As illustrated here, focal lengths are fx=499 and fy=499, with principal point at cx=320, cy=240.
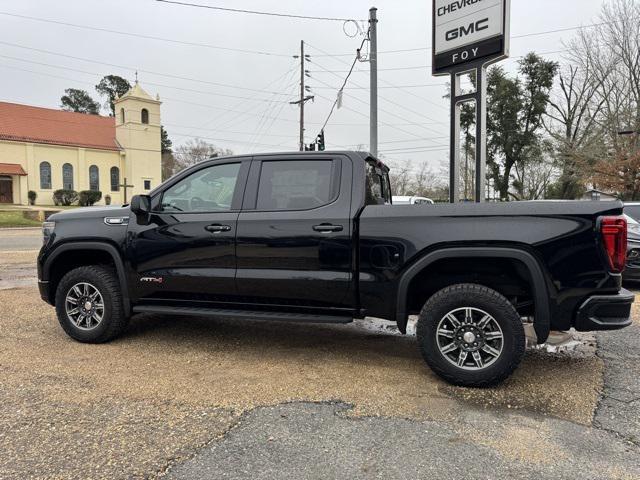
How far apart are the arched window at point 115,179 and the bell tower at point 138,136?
1.31ft

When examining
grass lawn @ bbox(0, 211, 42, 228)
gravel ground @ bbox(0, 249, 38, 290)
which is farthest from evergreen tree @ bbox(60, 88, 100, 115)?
gravel ground @ bbox(0, 249, 38, 290)

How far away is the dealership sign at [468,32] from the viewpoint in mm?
6684

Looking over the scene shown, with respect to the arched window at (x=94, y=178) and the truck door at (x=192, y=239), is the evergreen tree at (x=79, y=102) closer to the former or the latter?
the arched window at (x=94, y=178)

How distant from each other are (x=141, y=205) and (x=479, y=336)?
3256 millimetres

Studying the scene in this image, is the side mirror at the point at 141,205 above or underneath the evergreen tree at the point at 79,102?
underneath

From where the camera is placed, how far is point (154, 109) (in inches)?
2067

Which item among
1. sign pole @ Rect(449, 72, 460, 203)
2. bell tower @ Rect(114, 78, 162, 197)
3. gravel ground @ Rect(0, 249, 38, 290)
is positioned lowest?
gravel ground @ Rect(0, 249, 38, 290)

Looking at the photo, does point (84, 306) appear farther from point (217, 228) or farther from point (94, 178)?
point (94, 178)

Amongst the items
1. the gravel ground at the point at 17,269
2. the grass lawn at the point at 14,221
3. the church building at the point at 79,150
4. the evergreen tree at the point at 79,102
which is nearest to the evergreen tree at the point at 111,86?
the evergreen tree at the point at 79,102

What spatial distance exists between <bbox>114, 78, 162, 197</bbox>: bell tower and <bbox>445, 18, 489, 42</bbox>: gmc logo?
48.5m

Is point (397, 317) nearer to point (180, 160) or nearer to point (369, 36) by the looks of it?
point (369, 36)

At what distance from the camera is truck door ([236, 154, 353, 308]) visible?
4273mm

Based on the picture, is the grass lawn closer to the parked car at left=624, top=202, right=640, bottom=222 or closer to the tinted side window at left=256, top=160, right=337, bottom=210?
the tinted side window at left=256, top=160, right=337, bottom=210

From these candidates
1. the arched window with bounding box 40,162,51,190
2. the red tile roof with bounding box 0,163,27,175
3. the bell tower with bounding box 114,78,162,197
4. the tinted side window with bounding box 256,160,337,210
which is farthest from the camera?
the bell tower with bounding box 114,78,162,197
